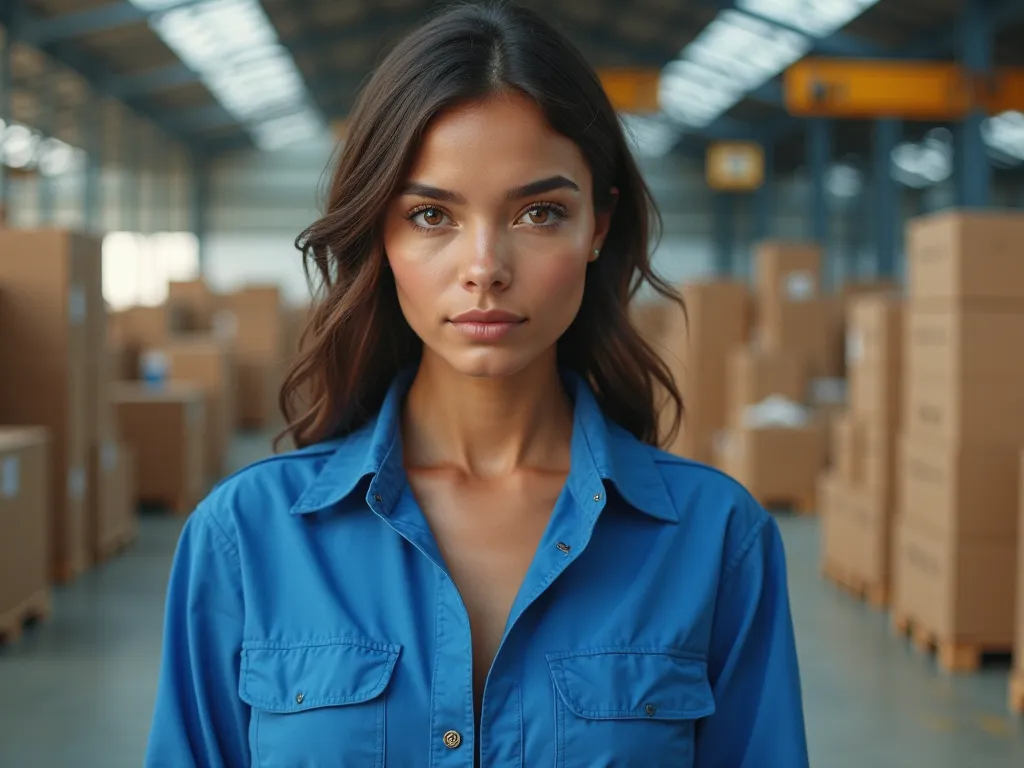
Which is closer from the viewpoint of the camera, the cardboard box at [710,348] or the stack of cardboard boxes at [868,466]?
the stack of cardboard boxes at [868,466]

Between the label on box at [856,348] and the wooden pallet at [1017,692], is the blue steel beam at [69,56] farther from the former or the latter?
the wooden pallet at [1017,692]

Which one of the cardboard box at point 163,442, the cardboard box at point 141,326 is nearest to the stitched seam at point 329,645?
the cardboard box at point 163,442

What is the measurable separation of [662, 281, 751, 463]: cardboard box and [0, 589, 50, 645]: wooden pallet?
18.3 ft

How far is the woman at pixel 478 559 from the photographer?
1230 mm

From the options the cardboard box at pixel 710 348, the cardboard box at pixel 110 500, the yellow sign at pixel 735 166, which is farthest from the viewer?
the yellow sign at pixel 735 166

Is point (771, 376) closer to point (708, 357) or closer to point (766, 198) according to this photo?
point (708, 357)

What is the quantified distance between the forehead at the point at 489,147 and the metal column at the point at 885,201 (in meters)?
15.3

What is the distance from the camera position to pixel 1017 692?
4055mm

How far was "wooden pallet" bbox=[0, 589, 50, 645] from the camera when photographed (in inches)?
189

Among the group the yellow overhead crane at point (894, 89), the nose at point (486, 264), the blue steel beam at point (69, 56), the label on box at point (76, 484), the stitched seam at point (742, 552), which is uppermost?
the blue steel beam at point (69, 56)

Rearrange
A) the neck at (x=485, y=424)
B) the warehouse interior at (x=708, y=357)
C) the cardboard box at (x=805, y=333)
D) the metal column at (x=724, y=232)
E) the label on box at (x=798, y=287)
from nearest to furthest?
the neck at (x=485, y=424)
the warehouse interior at (x=708, y=357)
the cardboard box at (x=805, y=333)
the label on box at (x=798, y=287)
the metal column at (x=724, y=232)

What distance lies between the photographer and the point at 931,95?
558 inches

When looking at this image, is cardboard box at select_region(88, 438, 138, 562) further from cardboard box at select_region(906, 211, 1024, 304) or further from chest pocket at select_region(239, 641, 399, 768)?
chest pocket at select_region(239, 641, 399, 768)

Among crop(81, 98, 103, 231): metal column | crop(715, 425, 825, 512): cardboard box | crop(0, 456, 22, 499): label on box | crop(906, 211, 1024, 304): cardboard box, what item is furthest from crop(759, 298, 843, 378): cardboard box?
crop(81, 98, 103, 231): metal column
